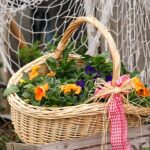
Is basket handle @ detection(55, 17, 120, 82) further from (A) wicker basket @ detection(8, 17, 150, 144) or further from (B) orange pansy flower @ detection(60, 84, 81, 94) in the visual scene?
(B) orange pansy flower @ detection(60, 84, 81, 94)

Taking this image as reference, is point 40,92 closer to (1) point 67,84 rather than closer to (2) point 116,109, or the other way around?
(1) point 67,84

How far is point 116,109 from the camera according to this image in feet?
4.32

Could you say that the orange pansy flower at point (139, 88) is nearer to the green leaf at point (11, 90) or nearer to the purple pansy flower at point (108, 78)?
the purple pansy flower at point (108, 78)

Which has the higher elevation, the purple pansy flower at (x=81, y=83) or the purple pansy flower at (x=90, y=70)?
the purple pansy flower at (x=90, y=70)

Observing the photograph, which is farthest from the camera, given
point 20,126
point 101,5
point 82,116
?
point 101,5

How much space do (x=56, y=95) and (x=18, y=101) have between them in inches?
4.5

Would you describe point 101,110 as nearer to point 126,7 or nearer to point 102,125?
point 102,125

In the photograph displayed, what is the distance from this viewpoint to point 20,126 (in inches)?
56.0

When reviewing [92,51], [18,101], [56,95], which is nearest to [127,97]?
[56,95]

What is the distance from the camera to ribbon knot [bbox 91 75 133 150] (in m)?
1.32

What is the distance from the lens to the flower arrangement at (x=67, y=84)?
1381mm

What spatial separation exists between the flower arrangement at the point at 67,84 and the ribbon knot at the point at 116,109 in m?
0.04

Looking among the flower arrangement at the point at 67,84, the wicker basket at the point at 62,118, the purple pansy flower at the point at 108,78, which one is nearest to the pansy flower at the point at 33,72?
the flower arrangement at the point at 67,84

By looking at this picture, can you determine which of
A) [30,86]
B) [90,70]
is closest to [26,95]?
[30,86]
